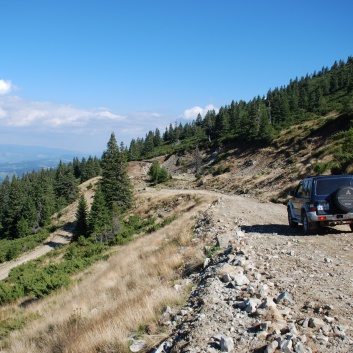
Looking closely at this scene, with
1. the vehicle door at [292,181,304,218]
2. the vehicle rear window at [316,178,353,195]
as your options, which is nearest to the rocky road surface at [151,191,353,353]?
the vehicle rear window at [316,178,353,195]

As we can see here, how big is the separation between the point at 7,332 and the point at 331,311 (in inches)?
367

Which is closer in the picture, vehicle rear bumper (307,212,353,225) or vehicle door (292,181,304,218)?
vehicle rear bumper (307,212,353,225)

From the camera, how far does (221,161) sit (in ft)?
238

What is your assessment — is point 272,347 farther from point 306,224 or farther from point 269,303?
point 306,224

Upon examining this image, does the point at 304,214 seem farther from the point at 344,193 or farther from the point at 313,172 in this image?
the point at 313,172

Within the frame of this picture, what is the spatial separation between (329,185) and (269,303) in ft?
25.1

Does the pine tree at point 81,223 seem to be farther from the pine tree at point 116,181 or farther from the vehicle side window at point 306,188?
the vehicle side window at point 306,188

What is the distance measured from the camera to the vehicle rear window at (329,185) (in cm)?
1176

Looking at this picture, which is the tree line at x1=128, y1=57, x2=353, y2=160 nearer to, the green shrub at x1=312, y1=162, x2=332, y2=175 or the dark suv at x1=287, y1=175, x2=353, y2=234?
the green shrub at x1=312, y1=162, x2=332, y2=175

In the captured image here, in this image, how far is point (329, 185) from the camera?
1180cm

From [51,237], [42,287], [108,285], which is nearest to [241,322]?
[108,285]

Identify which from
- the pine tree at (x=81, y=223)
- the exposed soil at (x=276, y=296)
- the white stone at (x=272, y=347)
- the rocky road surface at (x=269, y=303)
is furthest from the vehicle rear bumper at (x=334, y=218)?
the pine tree at (x=81, y=223)

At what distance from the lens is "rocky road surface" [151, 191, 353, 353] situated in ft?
14.9

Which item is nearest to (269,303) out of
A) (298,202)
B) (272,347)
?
(272,347)
